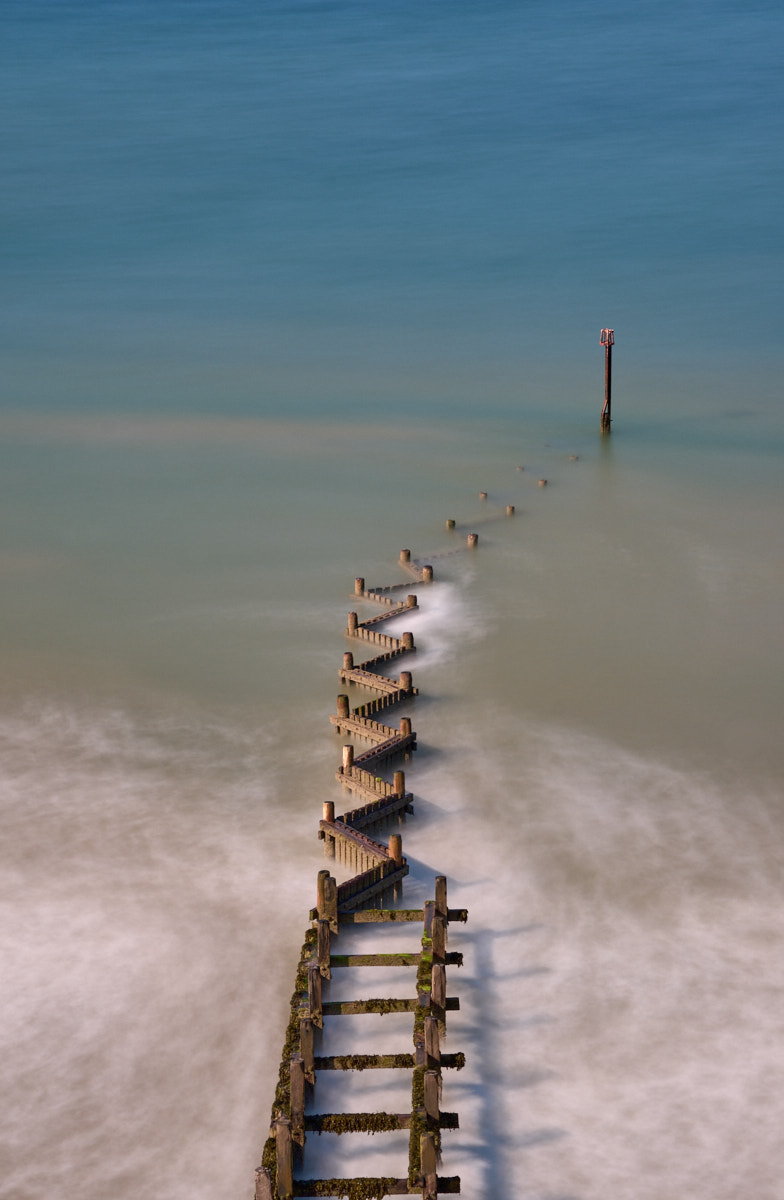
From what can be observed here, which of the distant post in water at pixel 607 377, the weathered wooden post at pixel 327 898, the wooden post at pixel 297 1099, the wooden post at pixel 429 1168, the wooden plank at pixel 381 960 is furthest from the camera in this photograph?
the distant post in water at pixel 607 377

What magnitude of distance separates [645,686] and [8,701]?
56.9 feet

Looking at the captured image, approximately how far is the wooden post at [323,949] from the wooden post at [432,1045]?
310cm

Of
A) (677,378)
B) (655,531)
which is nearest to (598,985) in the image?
(655,531)

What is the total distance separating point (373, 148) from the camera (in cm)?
13425

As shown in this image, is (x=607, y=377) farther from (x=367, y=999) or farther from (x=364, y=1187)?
(x=364, y=1187)

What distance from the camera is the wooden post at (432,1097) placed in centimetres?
Result: 2195

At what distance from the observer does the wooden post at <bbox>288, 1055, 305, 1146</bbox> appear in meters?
22.3

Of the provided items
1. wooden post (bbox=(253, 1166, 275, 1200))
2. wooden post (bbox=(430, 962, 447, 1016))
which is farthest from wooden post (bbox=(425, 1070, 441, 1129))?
wooden post (bbox=(253, 1166, 275, 1200))

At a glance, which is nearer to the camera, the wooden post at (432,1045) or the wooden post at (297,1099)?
the wooden post at (297,1099)

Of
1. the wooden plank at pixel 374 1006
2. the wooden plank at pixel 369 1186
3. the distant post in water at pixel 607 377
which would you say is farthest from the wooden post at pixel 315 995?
the distant post in water at pixel 607 377

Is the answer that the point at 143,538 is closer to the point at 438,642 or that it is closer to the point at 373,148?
the point at 438,642

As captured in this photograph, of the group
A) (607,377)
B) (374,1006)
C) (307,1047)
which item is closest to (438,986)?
(374,1006)

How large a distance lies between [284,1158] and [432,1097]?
248 cm

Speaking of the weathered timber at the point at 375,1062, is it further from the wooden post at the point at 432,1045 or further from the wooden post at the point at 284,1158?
the wooden post at the point at 284,1158
